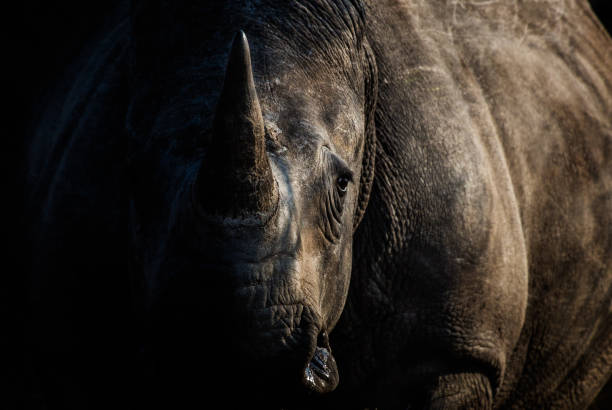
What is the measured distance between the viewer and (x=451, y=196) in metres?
2.89

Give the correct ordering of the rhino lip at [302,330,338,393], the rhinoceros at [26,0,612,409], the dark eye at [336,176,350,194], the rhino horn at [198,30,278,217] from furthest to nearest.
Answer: the dark eye at [336,176,350,194]
the rhino lip at [302,330,338,393]
the rhinoceros at [26,0,612,409]
the rhino horn at [198,30,278,217]

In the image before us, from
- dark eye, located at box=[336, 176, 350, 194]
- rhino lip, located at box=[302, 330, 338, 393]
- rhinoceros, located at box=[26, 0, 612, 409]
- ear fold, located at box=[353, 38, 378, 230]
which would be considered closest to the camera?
rhinoceros, located at box=[26, 0, 612, 409]

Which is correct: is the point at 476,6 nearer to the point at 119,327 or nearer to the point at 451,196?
the point at 451,196

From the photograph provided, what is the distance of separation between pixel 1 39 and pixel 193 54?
2656mm

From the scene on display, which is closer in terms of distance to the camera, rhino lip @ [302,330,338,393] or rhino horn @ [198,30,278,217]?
rhino horn @ [198,30,278,217]

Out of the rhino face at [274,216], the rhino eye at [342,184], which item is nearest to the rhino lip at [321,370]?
the rhino face at [274,216]

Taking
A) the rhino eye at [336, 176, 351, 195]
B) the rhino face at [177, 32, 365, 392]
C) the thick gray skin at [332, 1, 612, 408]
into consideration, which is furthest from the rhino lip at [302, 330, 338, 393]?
the thick gray skin at [332, 1, 612, 408]

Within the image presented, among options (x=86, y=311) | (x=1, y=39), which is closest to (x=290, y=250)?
(x=86, y=311)

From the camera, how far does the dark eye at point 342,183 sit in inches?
92.8

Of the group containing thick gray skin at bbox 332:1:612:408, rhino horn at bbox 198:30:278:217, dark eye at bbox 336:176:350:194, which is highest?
rhino horn at bbox 198:30:278:217

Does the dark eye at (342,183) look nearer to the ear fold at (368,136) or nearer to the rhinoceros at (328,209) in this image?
the rhinoceros at (328,209)

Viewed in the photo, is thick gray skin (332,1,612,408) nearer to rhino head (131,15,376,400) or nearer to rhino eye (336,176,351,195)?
rhino eye (336,176,351,195)

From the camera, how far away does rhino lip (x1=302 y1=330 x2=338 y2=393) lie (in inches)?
80.6

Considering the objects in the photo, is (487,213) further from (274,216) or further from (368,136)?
(274,216)
